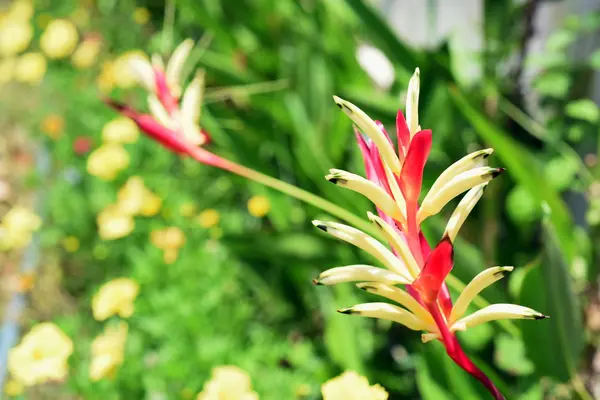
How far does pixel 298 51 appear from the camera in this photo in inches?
39.0

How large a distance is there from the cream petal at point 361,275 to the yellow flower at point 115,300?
0.81 meters

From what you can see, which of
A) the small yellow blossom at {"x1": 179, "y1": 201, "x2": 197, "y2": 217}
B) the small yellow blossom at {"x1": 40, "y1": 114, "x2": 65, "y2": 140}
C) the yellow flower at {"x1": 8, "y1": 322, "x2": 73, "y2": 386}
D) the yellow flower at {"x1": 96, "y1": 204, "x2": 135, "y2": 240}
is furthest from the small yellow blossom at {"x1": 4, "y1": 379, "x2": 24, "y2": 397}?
the small yellow blossom at {"x1": 40, "y1": 114, "x2": 65, "y2": 140}

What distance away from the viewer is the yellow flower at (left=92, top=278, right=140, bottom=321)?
1018 millimetres

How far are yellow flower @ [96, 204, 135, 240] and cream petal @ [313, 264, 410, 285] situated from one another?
0.96 meters

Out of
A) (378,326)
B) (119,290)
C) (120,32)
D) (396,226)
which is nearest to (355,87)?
(378,326)

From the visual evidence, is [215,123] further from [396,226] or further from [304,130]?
[396,226]

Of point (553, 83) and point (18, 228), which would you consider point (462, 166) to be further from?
point (18, 228)

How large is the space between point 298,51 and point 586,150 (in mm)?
487

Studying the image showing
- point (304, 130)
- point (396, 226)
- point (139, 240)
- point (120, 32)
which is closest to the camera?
point (396, 226)

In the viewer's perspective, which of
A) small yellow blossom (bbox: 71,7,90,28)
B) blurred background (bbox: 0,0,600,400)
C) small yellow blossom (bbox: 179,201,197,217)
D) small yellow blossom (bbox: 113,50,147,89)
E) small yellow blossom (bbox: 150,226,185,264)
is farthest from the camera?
small yellow blossom (bbox: 71,7,90,28)

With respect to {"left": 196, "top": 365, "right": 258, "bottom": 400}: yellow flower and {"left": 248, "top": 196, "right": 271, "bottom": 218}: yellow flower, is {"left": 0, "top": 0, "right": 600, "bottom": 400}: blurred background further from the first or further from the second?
{"left": 196, "top": 365, "right": 258, "bottom": 400}: yellow flower

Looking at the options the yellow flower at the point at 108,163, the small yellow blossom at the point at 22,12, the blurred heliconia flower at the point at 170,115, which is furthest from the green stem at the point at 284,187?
the small yellow blossom at the point at 22,12

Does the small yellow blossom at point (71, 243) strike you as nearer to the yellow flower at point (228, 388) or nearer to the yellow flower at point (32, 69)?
the yellow flower at point (32, 69)

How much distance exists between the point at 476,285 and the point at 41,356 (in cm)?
84
